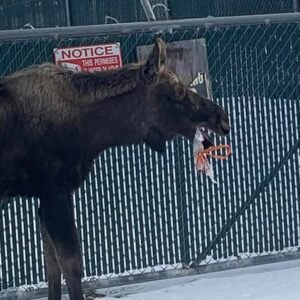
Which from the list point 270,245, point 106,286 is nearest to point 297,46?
point 270,245

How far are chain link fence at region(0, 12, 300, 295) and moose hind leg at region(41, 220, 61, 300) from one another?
20.4 inches

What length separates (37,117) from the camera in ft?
24.2

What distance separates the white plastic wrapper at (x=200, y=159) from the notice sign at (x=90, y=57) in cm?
89

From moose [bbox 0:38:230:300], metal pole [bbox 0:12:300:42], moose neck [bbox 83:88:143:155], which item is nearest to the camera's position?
moose [bbox 0:38:230:300]

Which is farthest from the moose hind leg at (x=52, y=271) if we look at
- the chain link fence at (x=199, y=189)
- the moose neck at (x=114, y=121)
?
the moose neck at (x=114, y=121)

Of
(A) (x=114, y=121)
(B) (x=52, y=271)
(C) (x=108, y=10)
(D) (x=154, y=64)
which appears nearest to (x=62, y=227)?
(B) (x=52, y=271)

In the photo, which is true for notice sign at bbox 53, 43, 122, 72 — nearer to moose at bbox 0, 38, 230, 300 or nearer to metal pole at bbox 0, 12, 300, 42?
metal pole at bbox 0, 12, 300, 42

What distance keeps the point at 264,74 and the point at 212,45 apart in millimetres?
546

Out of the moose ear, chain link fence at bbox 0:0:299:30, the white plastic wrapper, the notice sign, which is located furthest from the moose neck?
chain link fence at bbox 0:0:299:30

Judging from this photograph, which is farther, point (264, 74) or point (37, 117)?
point (264, 74)

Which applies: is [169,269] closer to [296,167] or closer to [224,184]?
[224,184]

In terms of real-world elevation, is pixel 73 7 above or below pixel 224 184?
above

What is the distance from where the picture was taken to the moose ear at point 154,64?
741cm

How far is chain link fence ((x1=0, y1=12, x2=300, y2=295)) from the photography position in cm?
828
